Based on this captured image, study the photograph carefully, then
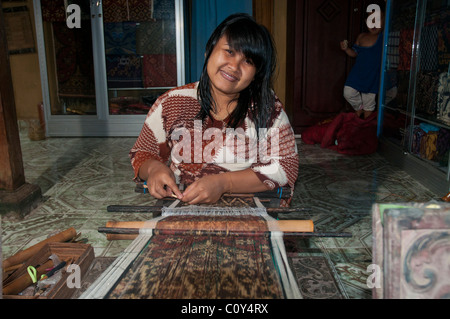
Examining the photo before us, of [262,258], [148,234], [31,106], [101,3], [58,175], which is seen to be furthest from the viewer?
[31,106]

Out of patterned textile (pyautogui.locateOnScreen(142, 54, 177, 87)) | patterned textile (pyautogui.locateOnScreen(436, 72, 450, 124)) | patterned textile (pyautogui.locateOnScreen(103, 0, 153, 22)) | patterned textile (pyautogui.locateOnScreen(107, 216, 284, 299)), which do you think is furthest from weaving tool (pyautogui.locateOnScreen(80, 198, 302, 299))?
patterned textile (pyautogui.locateOnScreen(103, 0, 153, 22))

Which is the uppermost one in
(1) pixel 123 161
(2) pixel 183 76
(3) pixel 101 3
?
(3) pixel 101 3

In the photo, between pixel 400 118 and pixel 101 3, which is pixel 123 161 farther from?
pixel 400 118

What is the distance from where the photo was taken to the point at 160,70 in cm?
616

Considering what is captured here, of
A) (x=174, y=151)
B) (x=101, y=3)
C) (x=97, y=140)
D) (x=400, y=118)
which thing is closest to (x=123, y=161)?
(x=97, y=140)

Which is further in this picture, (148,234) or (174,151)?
(174,151)

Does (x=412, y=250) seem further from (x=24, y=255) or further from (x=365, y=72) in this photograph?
(x=365, y=72)

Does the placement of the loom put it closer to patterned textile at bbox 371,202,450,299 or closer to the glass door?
patterned textile at bbox 371,202,450,299

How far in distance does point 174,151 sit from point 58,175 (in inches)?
111

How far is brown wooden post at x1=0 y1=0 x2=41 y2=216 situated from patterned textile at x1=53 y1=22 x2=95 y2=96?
134 inches

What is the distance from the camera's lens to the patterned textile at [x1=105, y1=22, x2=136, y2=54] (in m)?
5.94

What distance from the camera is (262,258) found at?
0.94m

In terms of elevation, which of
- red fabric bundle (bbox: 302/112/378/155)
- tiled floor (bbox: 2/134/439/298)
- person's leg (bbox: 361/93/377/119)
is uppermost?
person's leg (bbox: 361/93/377/119)

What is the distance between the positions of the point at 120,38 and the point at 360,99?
383 centimetres
